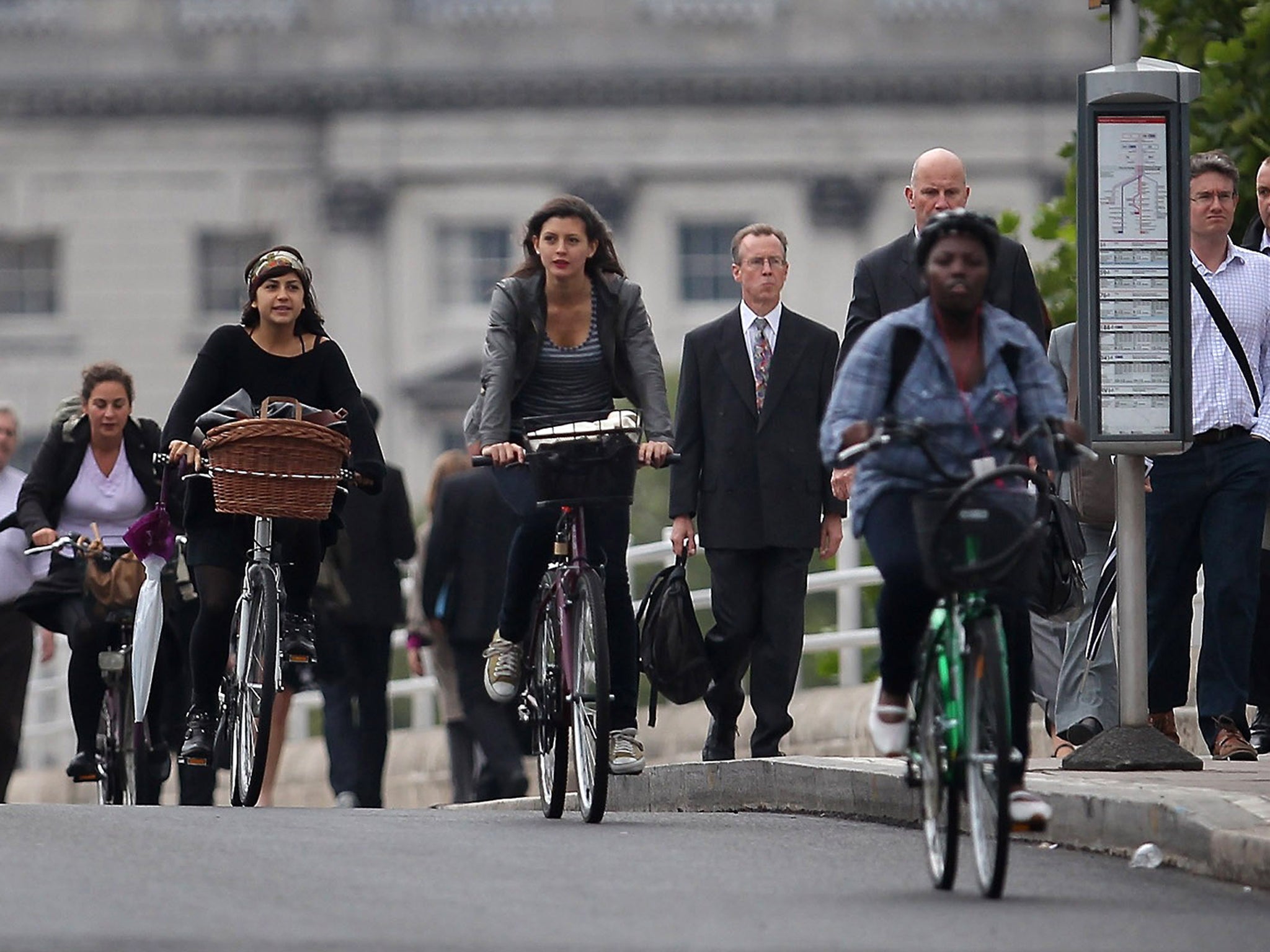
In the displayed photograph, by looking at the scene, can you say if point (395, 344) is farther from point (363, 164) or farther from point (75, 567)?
point (75, 567)

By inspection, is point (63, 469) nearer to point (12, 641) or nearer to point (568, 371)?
point (12, 641)

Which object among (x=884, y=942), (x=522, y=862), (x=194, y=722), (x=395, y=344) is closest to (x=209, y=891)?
(x=522, y=862)

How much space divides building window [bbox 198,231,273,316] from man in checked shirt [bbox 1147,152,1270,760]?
53.3 m

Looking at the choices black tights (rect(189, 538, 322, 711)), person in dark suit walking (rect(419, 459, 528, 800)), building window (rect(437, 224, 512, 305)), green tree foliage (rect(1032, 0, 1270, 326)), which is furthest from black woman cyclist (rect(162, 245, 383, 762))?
building window (rect(437, 224, 512, 305))

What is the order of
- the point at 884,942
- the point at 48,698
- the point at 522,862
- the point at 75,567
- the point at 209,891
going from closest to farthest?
the point at 884,942
the point at 209,891
the point at 522,862
the point at 75,567
the point at 48,698

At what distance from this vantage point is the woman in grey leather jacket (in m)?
10.1

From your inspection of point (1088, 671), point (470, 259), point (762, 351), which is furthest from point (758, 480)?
point (470, 259)

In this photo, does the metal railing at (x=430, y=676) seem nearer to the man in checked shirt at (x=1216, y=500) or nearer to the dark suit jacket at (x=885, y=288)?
the man in checked shirt at (x=1216, y=500)

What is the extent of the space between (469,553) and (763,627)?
398 centimetres

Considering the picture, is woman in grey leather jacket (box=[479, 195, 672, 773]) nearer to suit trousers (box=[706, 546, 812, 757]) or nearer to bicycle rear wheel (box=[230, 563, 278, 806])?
bicycle rear wheel (box=[230, 563, 278, 806])

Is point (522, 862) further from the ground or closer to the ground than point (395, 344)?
closer to the ground

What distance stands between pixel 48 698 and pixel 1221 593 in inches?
530

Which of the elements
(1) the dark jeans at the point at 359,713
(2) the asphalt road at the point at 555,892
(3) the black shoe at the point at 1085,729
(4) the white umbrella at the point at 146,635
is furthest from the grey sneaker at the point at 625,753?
(1) the dark jeans at the point at 359,713

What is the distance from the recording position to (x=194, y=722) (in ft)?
36.7
